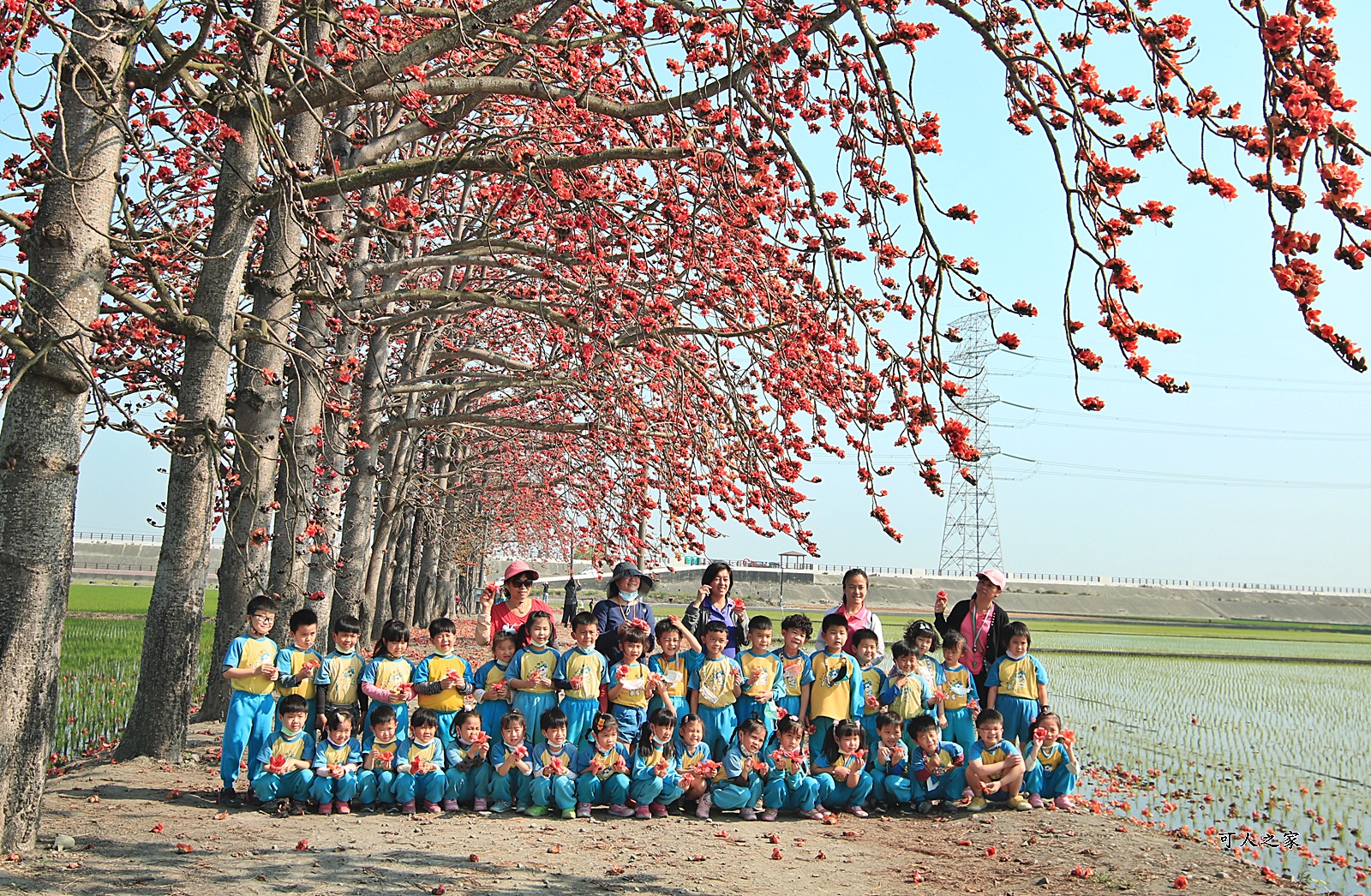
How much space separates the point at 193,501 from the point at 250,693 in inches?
64.0

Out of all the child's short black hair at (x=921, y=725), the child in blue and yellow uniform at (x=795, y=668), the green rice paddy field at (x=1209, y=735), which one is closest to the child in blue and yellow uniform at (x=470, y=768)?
the child in blue and yellow uniform at (x=795, y=668)

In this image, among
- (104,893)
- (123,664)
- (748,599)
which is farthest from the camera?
(748,599)

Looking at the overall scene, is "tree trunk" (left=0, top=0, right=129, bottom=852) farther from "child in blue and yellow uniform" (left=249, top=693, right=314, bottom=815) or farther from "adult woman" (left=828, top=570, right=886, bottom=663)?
"adult woman" (left=828, top=570, right=886, bottom=663)

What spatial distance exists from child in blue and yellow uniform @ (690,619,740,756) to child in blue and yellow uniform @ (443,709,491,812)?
134 centimetres

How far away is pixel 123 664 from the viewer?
15492 mm

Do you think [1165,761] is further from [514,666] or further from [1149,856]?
[514,666]

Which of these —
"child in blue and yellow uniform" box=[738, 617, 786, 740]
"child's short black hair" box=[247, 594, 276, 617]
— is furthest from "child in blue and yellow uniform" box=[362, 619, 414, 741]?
"child in blue and yellow uniform" box=[738, 617, 786, 740]

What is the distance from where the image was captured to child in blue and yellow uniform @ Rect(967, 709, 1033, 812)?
6652 mm

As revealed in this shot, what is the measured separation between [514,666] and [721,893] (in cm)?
231

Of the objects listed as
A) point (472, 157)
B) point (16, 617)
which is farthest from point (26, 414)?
point (472, 157)

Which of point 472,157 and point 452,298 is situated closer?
point 472,157

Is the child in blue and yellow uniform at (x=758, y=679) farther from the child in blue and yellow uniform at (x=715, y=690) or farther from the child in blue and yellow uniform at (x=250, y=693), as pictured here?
the child in blue and yellow uniform at (x=250, y=693)

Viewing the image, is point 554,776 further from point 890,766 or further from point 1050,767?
point 1050,767

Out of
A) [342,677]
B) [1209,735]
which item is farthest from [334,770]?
[1209,735]
